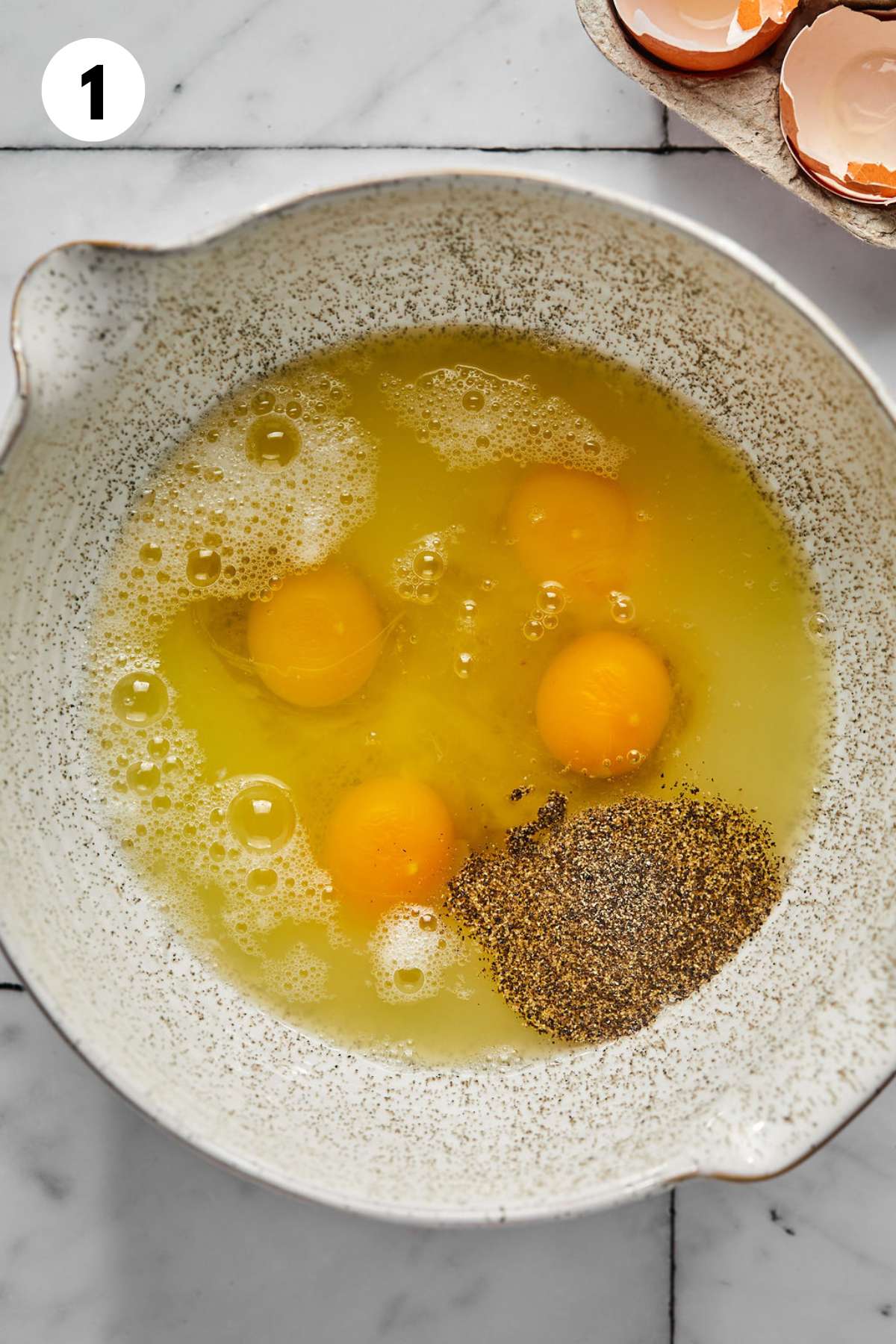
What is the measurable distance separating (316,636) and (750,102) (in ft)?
2.44

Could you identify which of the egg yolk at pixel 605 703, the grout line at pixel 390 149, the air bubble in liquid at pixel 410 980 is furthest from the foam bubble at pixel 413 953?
the grout line at pixel 390 149

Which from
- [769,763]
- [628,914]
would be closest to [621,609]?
[769,763]

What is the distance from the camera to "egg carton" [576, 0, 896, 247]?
3.79ft

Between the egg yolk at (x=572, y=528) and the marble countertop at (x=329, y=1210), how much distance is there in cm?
32

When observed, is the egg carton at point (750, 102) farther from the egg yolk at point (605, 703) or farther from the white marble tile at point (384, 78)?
Result: the egg yolk at point (605, 703)

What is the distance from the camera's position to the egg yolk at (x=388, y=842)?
1.22 meters

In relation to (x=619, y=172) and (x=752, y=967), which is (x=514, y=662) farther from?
(x=619, y=172)

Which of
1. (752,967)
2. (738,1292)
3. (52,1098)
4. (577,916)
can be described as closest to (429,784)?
(577,916)

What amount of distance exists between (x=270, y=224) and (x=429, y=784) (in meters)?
0.61

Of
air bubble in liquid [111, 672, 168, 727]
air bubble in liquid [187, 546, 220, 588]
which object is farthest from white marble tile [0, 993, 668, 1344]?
air bubble in liquid [187, 546, 220, 588]

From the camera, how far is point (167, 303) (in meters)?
1.05

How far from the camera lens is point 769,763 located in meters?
1.23

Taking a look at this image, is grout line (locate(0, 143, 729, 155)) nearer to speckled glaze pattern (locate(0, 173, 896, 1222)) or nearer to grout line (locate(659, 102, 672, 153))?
grout line (locate(659, 102, 672, 153))

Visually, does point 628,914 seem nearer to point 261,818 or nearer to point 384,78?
point 261,818
